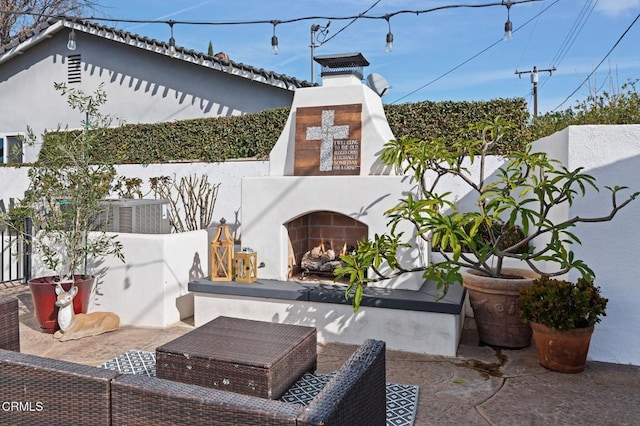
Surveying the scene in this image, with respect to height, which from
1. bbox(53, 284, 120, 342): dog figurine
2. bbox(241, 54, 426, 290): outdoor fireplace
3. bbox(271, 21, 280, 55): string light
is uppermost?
bbox(271, 21, 280, 55): string light

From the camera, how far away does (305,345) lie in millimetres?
3537

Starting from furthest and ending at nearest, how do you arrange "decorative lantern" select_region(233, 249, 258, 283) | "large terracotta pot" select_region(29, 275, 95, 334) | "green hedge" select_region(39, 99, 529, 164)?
"green hedge" select_region(39, 99, 529, 164) < "decorative lantern" select_region(233, 249, 258, 283) < "large terracotta pot" select_region(29, 275, 95, 334)

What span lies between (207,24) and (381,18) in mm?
3474

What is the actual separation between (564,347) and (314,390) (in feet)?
7.05

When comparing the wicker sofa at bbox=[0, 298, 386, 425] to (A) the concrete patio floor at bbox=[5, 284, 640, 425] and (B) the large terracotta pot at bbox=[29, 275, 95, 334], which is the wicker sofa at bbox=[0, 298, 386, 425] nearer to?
(A) the concrete patio floor at bbox=[5, 284, 640, 425]

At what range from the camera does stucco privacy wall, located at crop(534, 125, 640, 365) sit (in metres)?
4.08

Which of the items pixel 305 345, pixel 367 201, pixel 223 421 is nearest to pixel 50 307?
pixel 305 345

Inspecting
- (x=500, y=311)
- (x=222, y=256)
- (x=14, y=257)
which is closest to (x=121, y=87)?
(x=14, y=257)

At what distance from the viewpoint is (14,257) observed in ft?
24.5

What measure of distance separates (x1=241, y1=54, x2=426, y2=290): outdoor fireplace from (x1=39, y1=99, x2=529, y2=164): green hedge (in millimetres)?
2001

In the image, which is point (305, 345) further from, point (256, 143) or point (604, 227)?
point (256, 143)

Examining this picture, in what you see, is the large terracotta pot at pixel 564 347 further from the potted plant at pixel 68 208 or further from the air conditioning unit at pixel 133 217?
the air conditioning unit at pixel 133 217

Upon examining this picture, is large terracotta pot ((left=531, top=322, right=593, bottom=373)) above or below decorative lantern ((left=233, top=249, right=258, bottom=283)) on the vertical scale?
below

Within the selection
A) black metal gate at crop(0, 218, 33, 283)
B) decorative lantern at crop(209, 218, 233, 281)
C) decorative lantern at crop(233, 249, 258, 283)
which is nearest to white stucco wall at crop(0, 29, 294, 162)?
black metal gate at crop(0, 218, 33, 283)
